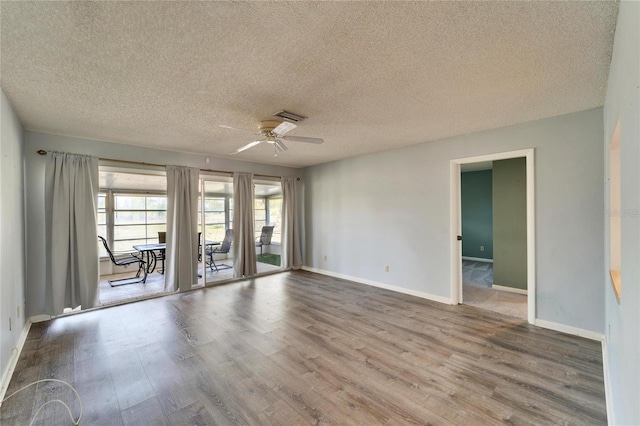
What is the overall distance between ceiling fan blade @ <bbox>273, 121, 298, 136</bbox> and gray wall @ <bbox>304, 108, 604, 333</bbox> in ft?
8.05

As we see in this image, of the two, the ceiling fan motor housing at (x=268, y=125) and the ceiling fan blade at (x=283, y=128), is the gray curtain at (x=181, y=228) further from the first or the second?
the ceiling fan blade at (x=283, y=128)

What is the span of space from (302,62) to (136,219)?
6.79 m

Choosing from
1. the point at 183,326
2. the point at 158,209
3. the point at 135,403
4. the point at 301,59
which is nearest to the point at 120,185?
the point at 158,209

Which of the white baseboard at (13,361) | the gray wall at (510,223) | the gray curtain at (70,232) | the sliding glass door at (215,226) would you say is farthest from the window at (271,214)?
the gray wall at (510,223)

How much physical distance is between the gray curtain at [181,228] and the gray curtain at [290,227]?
6.55 ft

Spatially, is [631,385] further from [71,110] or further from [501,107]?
[71,110]

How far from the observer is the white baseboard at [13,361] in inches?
84.2

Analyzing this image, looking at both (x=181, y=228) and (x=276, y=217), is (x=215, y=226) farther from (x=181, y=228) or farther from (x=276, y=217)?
(x=181, y=228)

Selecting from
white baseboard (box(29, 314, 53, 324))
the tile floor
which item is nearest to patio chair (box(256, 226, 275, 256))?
white baseboard (box(29, 314, 53, 324))

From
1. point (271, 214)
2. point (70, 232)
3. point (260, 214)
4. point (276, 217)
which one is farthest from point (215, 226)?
point (70, 232)

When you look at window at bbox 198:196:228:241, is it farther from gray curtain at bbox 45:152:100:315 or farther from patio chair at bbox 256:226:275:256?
gray curtain at bbox 45:152:100:315

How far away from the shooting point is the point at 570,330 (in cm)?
304

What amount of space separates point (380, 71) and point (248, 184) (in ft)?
13.3

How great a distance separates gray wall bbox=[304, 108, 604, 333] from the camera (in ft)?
9.73
